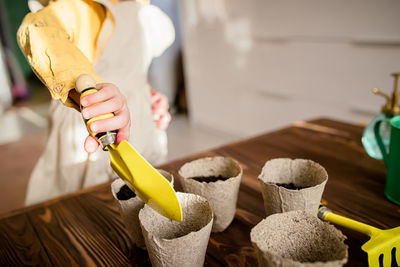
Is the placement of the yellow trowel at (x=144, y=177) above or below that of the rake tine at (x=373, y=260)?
above

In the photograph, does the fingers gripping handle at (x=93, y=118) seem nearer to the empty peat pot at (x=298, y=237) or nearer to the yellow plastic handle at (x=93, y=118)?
the yellow plastic handle at (x=93, y=118)

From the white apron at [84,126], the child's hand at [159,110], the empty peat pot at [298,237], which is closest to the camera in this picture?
the empty peat pot at [298,237]

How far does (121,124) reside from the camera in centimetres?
47

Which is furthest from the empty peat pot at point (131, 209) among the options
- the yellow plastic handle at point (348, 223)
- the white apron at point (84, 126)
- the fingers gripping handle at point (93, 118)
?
the white apron at point (84, 126)

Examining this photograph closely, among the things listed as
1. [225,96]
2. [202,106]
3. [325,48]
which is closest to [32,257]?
[325,48]

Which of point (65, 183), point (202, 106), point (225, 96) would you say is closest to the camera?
point (65, 183)

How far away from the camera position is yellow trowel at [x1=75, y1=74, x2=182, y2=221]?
0.44 metres

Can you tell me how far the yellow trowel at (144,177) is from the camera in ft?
1.44

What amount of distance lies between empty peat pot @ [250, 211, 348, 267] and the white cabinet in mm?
1578

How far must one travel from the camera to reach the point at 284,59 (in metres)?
2.28

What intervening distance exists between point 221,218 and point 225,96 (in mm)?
2337

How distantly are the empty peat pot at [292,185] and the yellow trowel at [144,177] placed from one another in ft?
0.51

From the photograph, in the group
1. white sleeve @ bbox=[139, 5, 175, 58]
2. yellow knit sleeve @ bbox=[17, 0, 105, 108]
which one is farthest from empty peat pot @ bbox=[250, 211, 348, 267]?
white sleeve @ bbox=[139, 5, 175, 58]

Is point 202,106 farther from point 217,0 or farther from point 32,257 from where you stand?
point 32,257
